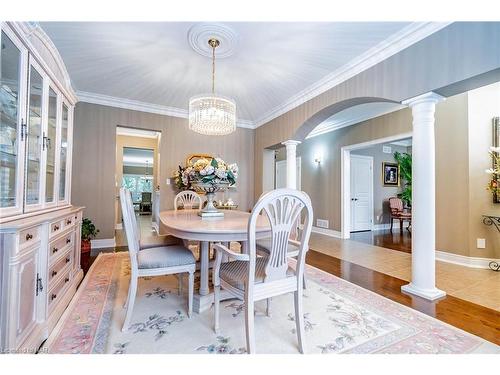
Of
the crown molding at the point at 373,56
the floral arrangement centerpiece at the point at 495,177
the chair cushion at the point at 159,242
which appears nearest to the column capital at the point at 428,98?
the crown molding at the point at 373,56

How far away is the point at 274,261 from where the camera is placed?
4.55 feet

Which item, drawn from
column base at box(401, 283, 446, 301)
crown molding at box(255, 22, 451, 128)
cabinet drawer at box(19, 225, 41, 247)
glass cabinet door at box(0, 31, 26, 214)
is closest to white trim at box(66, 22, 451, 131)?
crown molding at box(255, 22, 451, 128)

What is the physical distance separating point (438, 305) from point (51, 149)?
12.0 ft

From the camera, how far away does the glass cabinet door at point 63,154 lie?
2291mm

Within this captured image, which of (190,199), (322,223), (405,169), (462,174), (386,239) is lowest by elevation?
(386,239)

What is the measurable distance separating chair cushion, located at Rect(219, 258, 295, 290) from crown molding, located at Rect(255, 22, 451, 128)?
2.38 metres

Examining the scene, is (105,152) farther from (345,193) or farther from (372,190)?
(372,190)

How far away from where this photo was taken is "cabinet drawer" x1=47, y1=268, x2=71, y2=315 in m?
1.65

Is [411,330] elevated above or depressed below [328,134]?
below

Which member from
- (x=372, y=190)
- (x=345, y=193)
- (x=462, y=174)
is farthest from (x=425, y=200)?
(x=372, y=190)
